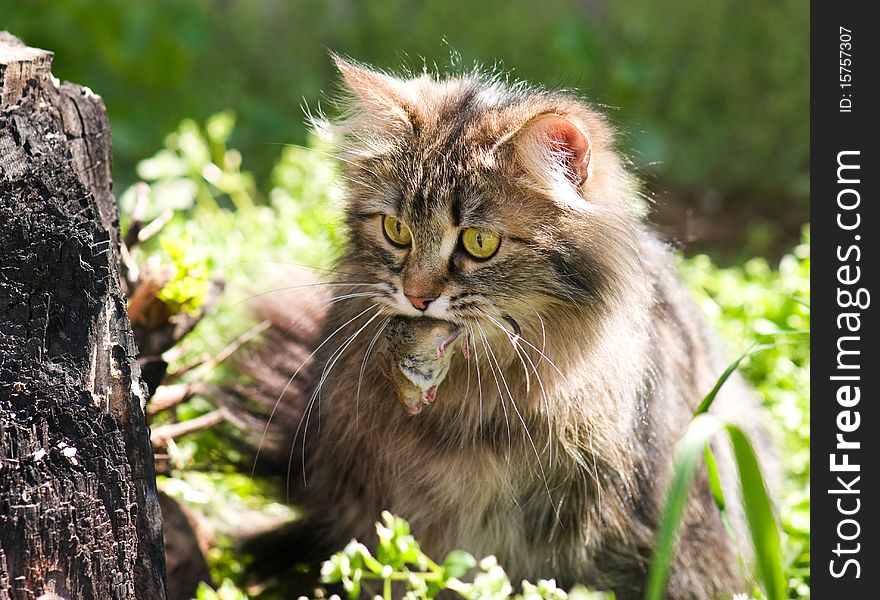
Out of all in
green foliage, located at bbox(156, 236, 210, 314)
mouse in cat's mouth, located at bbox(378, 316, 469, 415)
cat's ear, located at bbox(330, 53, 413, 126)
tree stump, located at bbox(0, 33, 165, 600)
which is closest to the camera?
tree stump, located at bbox(0, 33, 165, 600)

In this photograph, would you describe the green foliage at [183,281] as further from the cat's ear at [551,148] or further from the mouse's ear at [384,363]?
the cat's ear at [551,148]

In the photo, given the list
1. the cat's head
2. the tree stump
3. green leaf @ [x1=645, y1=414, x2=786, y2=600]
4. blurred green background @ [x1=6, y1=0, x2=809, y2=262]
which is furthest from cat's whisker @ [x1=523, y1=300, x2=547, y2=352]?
blurred green background @ [x1=6, y1=0, x2=809, y2=262]

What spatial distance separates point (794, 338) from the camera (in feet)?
10.2

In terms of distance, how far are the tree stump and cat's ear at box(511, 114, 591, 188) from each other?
3.40 ft

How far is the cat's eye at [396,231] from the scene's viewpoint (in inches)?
106

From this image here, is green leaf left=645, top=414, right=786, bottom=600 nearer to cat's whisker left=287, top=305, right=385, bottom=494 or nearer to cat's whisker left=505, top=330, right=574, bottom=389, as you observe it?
cat's whisker left=505, top=330, right=574, bottom=389

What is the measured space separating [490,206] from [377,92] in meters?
0.47

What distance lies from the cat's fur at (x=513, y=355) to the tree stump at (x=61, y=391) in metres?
0.73

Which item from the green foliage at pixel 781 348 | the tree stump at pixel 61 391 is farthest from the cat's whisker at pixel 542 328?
the green foliage at pixel 781 348

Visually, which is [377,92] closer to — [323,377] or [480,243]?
[480,243]

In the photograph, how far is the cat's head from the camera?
257cm
